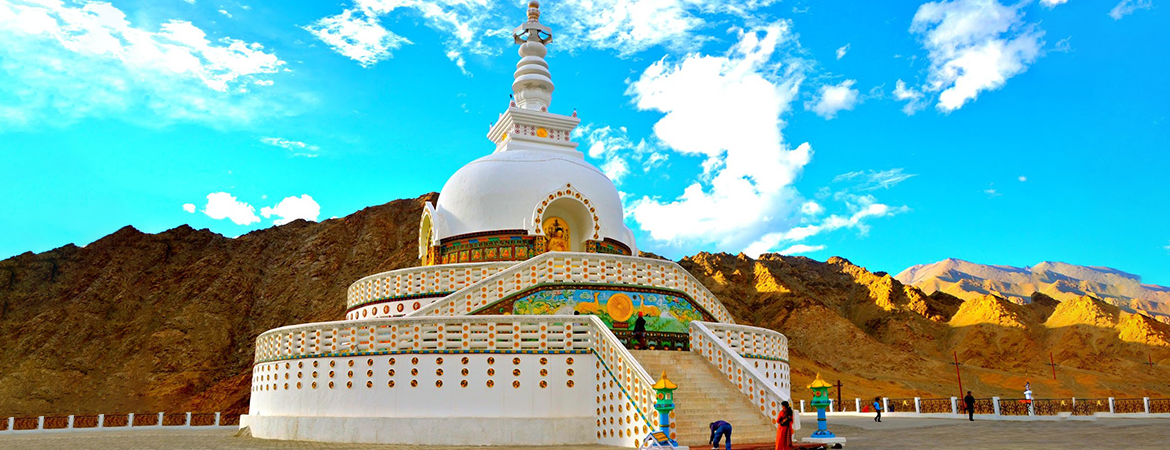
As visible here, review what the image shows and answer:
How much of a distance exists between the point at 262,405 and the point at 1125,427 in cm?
1934

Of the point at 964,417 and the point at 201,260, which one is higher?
the point at 201,260

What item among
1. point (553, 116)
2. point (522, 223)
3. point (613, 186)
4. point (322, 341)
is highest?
point (553, 116)

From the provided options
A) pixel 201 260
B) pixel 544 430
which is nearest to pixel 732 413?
pixel 544 430

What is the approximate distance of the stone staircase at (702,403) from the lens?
14.4 meters

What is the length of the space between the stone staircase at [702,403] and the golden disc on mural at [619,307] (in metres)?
1.49

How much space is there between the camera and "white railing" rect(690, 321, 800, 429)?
15.3 meters

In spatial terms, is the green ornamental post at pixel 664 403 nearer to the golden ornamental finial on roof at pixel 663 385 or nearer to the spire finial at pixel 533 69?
the golden ornamental finial on roof at pixel 663 385

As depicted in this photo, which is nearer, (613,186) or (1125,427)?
(1125,427)

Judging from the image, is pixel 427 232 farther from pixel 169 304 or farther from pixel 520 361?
pixel 169 304

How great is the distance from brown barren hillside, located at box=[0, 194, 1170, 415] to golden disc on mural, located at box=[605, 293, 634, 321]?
1558 inches

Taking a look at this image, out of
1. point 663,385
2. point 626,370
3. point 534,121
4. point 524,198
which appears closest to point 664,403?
point 663,385

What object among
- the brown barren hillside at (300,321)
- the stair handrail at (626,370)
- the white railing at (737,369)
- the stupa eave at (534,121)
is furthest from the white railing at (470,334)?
the brown barren hillside at (300,321)

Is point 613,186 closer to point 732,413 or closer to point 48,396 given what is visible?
point 732,413

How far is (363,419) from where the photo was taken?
1576 centimetres
